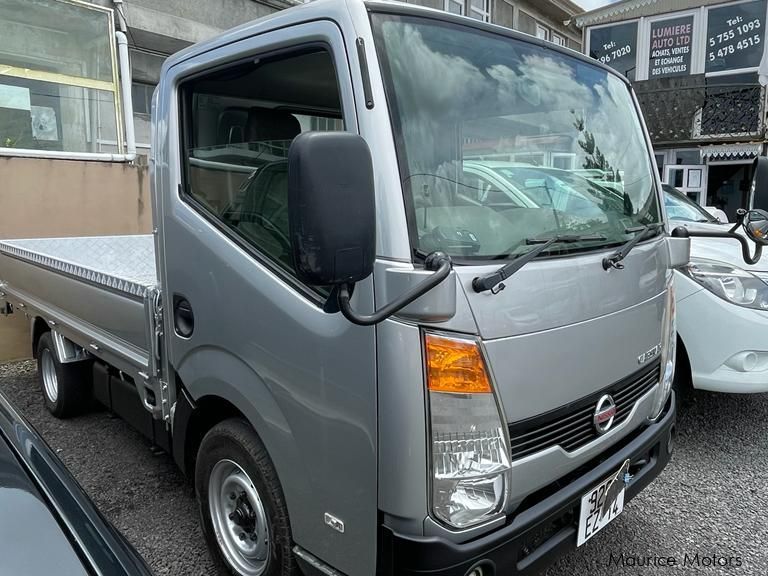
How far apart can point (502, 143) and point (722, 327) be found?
2.19 meters

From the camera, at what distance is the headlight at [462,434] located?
158cm

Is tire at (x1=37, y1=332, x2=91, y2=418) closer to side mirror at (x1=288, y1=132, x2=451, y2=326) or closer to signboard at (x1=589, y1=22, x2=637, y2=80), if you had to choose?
side mirror at (x1=288, y1=132, x2=451, y2=326)

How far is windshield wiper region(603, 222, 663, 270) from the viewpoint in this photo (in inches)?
78.6

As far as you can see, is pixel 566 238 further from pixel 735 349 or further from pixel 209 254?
pixel 735 349

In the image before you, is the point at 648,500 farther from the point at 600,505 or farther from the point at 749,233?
the point at 749,233

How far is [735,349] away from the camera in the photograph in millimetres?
3361

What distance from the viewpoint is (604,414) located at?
80.5 inches

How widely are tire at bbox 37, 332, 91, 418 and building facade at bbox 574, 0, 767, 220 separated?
13245 millimetres

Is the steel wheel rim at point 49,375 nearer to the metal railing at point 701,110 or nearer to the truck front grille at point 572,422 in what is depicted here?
the truck front grille at point 572,422

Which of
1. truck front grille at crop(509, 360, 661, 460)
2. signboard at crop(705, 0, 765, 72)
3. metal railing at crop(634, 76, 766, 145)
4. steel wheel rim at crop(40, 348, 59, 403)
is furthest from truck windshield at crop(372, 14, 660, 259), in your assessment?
signboard at crop(705, 0, 765, 72)

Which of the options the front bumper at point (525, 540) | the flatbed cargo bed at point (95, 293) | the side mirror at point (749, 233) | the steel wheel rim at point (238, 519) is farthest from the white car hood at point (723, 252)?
the flatbed cargo bed at point (95, 293)

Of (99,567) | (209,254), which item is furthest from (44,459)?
(209,254)

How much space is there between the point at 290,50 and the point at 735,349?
3.02 metres

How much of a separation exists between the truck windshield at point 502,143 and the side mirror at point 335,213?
0.76 ft
